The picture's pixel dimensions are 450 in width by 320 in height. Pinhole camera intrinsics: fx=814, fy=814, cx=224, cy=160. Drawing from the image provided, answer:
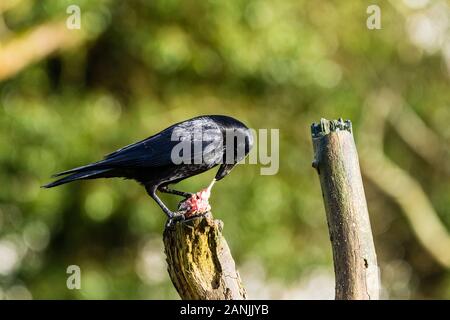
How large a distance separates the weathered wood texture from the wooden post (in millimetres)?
518

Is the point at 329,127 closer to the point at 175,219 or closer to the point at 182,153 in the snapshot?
the point at 175,219

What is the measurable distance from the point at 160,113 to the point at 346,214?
606 centimetres

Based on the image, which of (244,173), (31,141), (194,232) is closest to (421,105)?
(244,173)

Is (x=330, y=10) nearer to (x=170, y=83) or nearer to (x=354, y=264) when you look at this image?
(x=170, y=83)

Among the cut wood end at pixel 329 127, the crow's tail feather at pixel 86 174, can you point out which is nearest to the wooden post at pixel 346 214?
the cut wood end at pixel 329 127

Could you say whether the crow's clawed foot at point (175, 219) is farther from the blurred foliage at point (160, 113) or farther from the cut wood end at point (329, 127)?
the blurred foliage at point (160, 113)

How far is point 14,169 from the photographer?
8977 mm

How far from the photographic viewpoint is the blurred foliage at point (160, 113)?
29.4 ft

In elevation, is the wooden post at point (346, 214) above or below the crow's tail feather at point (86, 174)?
below

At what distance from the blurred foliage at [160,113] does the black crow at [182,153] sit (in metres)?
4.12

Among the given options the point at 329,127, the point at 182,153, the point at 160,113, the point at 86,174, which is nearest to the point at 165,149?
the point at 182,153

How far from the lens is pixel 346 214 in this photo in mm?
3500

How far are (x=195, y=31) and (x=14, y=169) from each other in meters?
2.57

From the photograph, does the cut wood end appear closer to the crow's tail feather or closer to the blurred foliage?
the crow's tail feather
